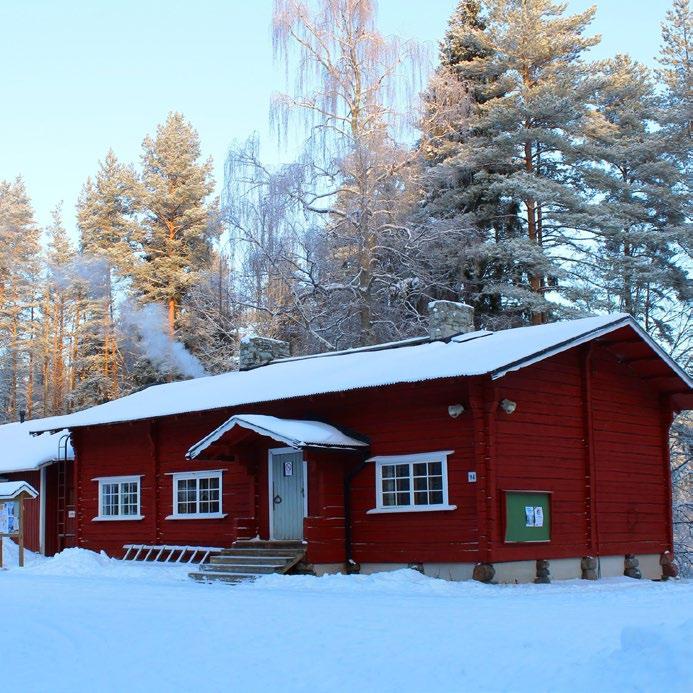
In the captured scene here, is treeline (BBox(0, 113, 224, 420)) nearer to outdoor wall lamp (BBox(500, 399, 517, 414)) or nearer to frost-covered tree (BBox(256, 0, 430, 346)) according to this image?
frost-covered tree (BBox(256, 0, 430, 346))

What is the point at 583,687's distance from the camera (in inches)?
295

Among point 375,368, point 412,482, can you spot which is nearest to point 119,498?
point 375,368

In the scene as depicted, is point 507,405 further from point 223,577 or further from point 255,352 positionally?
point 255,352

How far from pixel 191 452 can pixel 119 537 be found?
542 cm

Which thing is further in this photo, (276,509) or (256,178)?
(256,178)

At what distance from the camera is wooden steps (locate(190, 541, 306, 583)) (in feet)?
56.3

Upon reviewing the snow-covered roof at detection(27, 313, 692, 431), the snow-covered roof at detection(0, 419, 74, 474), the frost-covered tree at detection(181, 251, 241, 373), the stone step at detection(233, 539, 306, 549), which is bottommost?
the stone step at detection(233, 539, 306, 549)

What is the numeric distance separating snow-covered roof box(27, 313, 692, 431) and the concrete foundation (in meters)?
3.19

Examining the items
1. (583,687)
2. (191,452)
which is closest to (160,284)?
(191,452)

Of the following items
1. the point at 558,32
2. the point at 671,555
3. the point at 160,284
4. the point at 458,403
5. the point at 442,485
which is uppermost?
the point at 558,32

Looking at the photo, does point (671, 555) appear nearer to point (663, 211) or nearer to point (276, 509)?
point (276, 509)

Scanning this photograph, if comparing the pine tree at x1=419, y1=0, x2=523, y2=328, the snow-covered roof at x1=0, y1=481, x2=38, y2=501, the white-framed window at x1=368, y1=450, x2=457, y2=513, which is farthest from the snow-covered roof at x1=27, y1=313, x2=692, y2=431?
the pine tree at x1=419, y1=0, x2=523, y2=328

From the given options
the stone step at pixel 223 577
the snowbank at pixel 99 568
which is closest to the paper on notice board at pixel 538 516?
the stone step at pixel 223 577

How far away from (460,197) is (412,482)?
17.3m
